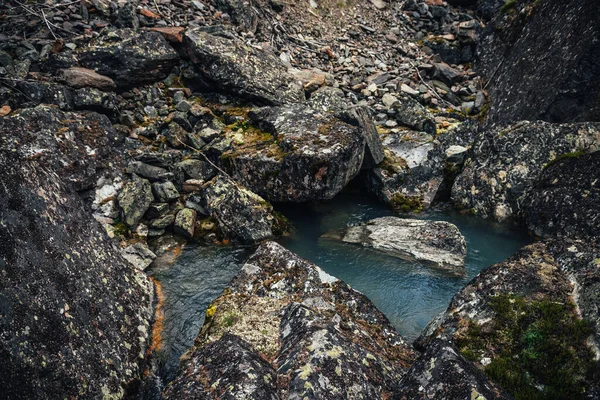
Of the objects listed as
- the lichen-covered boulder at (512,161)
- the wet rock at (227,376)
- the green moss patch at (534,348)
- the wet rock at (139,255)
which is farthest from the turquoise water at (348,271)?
the green moss patch at (534,348)

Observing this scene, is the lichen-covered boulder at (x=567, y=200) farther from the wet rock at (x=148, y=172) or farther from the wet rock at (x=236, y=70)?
the wet rock at (x=148, y=172)

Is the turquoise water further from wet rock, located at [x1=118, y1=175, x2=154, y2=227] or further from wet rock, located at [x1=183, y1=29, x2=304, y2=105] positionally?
wet rock, located at [x1=183, y1=29, x2=304, y2=105]

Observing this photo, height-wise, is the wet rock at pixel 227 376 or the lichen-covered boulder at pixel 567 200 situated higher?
the lichen-covered boulder at pixel 567 200

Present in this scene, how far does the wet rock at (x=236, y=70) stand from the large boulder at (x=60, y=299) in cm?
868

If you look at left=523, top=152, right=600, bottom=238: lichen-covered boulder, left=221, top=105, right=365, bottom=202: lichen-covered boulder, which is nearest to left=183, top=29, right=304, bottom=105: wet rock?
left=221, top=105, right=365, bottom=202: lichen-covered boulder

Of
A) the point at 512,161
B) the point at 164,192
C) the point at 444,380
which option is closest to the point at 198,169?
the point at 164,192

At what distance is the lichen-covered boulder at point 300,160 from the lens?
11.7m

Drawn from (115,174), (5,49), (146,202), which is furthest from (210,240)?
(5,49)

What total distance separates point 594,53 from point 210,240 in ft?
43.0

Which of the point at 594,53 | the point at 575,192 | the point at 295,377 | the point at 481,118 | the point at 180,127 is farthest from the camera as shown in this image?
the point at 481,118

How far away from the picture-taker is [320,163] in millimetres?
11570

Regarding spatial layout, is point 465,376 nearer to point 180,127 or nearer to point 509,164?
point 509,164

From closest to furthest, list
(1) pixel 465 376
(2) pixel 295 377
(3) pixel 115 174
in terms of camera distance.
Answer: (1) pixel 465 376 → (2) pixel 295 377 → (3) pixel 115 174

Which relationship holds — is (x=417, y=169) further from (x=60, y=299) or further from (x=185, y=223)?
(x=60, y=299)
